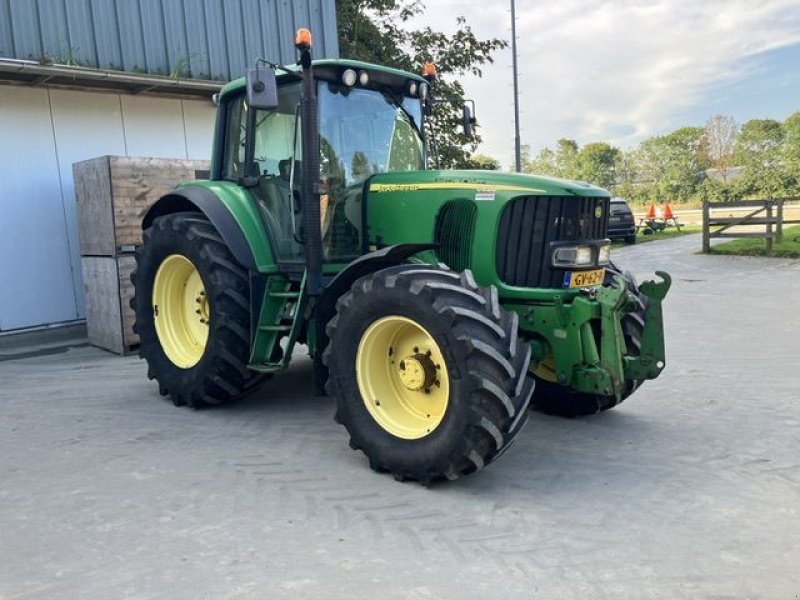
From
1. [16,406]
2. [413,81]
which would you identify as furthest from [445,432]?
[16,406]

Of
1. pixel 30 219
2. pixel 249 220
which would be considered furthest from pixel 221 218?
pixel 30 219

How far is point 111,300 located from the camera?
7824 millimetres

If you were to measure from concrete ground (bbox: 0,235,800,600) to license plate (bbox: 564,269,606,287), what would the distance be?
1037mm

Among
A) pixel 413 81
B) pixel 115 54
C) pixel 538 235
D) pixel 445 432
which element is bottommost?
pixel 445 432

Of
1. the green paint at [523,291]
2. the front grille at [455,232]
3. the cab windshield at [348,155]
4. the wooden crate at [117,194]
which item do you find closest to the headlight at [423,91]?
the cab windshield at [348,155]

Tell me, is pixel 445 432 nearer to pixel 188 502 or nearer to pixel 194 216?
pixel 188 502

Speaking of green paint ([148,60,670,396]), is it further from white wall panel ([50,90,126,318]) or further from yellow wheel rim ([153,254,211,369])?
white wall panel ([50,90,126,318])

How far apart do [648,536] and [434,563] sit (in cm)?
102

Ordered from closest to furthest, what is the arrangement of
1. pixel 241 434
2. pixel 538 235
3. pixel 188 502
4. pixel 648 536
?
pixel 648 536 → pixel 188 502 → pixel 538 235 → pixel 241 434

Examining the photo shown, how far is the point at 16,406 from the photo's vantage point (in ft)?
18.9

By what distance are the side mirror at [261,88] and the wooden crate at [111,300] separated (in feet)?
12.5

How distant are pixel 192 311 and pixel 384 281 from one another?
2.60 meters

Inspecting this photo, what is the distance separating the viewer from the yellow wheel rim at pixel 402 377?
4.02m

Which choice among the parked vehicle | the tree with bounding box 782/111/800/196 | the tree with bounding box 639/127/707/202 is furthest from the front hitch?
the tree with bounding box 639/127/707/202
